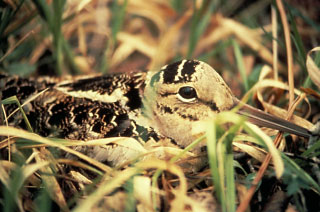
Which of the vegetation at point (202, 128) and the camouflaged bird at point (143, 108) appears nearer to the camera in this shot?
the vegetation at point (202, 128)

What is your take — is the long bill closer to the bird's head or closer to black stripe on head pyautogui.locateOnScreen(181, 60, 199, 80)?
the bird's head

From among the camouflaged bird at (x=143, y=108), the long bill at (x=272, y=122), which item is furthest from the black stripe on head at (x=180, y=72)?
the long bill at (x=272, y=122)

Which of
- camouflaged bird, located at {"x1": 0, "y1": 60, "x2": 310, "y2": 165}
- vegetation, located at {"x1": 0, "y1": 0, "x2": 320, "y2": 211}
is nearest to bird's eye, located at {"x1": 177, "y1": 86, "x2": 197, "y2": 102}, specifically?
camouflaged bird, located at {"x1": 0, "y1": 60, "x2": 310, "y2": 165}

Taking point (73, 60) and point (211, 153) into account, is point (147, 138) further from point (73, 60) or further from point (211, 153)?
point (73, 60)

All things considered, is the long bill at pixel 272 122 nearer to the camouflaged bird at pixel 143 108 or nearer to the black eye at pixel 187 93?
the camouflaged bird at pixel 143 108

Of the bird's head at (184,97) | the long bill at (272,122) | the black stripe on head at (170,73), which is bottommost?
the long bill at (272,122)

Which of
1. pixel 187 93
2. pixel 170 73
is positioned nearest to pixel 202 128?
pixel 187 93
